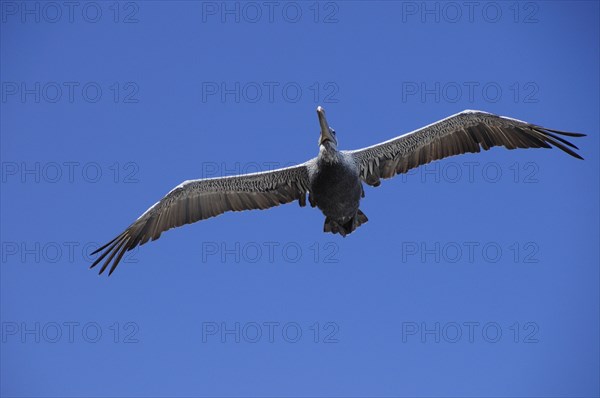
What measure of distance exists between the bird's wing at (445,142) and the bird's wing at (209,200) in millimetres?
1540

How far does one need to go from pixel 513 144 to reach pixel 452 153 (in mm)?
1275

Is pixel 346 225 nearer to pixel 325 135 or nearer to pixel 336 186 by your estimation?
pixel 336 186

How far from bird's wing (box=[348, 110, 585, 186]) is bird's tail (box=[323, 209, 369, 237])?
0.76 meters

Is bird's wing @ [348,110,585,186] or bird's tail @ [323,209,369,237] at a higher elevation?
bird's wing @ [348,110,585,186]

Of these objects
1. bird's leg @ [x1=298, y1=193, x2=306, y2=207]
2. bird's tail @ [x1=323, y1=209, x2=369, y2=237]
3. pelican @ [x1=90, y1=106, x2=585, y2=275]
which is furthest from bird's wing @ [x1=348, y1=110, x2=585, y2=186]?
bird's leg @ [x1=298, y1=193, x2=306, y2=207]

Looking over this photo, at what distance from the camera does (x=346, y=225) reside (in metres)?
15.2

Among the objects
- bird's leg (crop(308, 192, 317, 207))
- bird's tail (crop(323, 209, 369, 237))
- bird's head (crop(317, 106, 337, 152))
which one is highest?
bird's head (crop(317, 106, 337, 152))

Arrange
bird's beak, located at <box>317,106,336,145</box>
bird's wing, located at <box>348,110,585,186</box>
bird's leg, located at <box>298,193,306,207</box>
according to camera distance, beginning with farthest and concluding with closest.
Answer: bird's leg, located at <box>298,193,306,207</box> → bird's wing, located at <box>348,110,585,186</box> → bird's beak, located at <box>317,106,336,145</box>

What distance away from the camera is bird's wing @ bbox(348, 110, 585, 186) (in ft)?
49.7

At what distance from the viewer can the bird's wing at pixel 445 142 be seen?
15.1 metres

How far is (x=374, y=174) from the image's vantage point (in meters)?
15.5

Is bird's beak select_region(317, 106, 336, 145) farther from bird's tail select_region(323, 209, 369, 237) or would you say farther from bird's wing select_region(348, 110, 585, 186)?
bird's tail select_region(323, 209, 369, 237)

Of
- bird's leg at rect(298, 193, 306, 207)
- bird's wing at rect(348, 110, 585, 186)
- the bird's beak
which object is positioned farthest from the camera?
bird's leg at rect(298, 193, 306, 207)

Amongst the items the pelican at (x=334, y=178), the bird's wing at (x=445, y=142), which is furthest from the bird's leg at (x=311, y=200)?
the bird's wing at (x=445, y=142)
